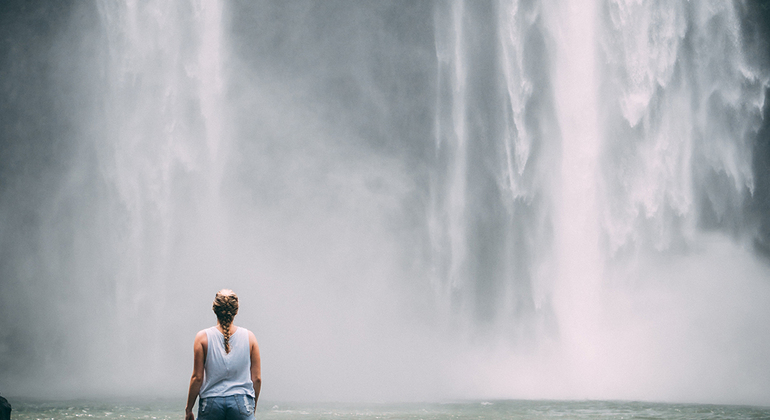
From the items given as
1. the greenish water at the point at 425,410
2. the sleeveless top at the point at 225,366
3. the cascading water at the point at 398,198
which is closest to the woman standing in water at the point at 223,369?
the sleeveless top at the point at 225,366

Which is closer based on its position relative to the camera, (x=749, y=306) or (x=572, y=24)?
(x=749, y=306)

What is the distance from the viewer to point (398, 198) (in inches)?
1125

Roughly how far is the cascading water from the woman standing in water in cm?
1483

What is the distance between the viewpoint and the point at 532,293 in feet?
81.4

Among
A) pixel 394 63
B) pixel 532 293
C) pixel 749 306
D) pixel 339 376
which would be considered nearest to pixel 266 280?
pixel 339 376

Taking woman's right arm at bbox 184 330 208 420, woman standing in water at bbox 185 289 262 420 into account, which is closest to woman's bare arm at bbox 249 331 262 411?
woman standing in water at bbox 185 289 262 420

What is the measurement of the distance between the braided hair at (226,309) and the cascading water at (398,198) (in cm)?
1494

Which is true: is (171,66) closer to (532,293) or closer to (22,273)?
(22,273)

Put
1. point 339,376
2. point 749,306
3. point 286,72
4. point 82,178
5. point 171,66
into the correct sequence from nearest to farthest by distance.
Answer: point 339,376, point 749,306, point 171,66, point 82,178, point 286,72

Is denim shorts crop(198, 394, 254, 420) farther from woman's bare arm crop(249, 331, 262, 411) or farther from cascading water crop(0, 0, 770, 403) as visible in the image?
cascading water crop(0, 0, 770, 403)

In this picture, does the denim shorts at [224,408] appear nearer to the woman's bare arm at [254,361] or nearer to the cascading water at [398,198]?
the woman's bare arm at [254,361]

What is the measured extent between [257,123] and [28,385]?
12368 millimetres

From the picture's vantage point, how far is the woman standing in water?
3.90 meters

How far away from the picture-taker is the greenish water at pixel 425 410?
13242 mm
